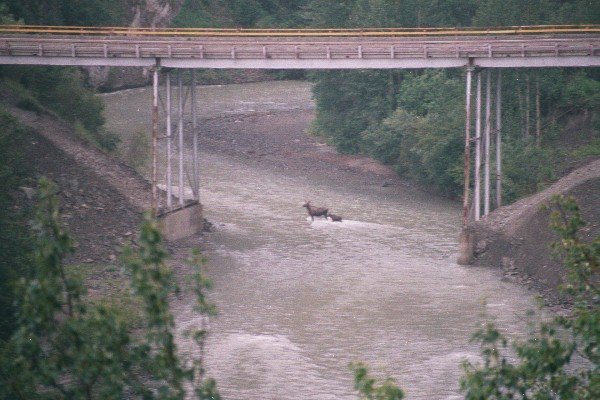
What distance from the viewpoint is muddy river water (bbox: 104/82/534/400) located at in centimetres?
2314

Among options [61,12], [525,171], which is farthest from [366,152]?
[61,12]

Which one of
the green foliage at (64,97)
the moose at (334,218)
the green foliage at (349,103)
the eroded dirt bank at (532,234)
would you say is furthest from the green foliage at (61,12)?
the eroded dirt bank at (532,234)

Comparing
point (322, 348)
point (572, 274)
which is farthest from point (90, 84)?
point (572, 274)

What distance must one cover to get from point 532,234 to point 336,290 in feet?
25.3

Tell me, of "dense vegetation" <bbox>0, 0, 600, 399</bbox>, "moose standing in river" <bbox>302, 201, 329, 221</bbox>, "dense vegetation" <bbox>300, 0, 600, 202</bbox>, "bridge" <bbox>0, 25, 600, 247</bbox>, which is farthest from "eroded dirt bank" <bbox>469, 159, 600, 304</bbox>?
"moose standing in river" <bbox>302, 201, 329, 221</bbox>

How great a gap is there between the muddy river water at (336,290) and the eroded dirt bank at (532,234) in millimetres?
946

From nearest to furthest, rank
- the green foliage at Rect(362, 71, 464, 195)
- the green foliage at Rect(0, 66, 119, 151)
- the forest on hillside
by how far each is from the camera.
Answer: the green foliage at Rect(0, 66, 119, 151) < the forest on hillside < the green foliage at Rect(362, 71, 464, 195)

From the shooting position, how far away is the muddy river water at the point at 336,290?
911 inches

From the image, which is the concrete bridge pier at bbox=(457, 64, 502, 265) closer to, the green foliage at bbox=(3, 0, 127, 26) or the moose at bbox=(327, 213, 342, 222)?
the moose at bbox=(327, 213, 342, 222)

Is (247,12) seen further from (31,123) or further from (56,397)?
(56,397)

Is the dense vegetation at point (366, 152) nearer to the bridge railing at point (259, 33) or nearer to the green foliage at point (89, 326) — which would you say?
the green foliage at point (89, 326)

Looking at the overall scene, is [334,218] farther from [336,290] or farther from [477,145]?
[336,290]

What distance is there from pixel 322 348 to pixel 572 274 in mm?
13508

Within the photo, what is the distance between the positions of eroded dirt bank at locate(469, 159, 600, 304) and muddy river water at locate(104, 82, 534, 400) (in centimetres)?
95
